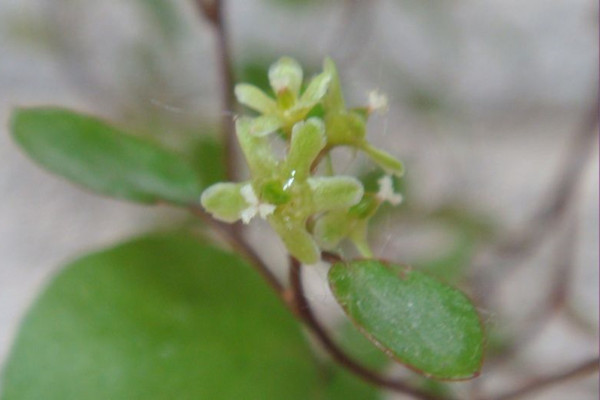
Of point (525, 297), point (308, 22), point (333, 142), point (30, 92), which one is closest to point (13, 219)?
point (30, 92)

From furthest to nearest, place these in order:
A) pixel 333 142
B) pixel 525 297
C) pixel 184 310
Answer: pixel 525 297 → pixel 184 310 → pixel 333 142

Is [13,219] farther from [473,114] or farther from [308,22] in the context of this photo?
[473,114]

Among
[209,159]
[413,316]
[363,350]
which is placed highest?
[413,316]

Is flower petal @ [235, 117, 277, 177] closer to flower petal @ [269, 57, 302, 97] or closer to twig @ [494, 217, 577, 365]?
flower petal @ [269, 57, 302, 97]

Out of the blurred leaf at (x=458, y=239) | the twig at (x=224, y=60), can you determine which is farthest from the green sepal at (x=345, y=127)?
the blurred leaf at (x=458, y=239)

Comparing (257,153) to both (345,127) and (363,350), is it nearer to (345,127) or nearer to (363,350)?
(345,127)

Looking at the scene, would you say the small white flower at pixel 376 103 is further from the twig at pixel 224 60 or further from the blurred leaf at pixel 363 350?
the blurred leaf at pixel 363 350

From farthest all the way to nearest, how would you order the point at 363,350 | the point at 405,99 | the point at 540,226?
the point at 405,99
the point at 540,226
the point at 363,350

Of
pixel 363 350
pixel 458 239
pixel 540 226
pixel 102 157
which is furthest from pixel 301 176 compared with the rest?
pixel 540 226
